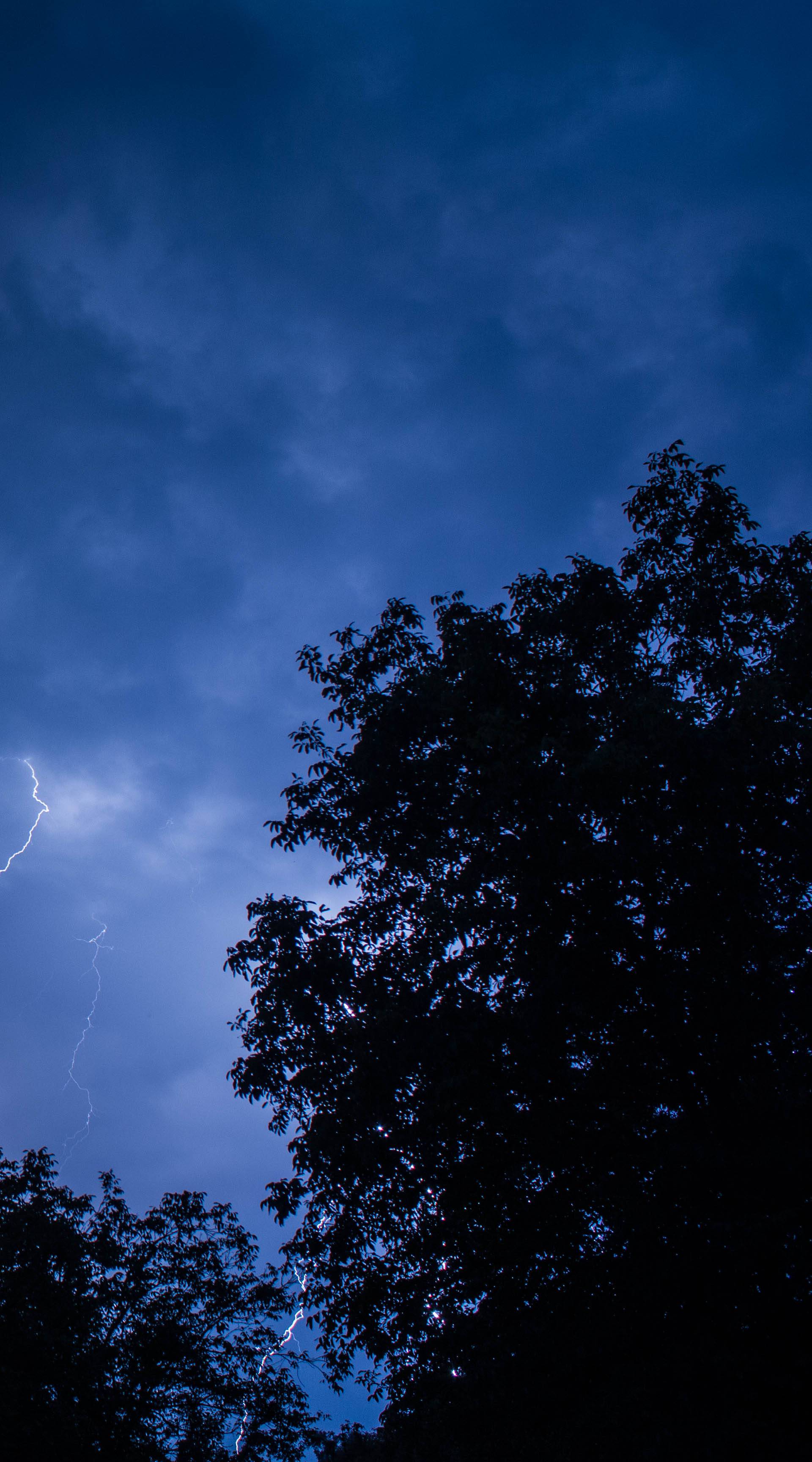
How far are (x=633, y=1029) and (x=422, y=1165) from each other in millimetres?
2523

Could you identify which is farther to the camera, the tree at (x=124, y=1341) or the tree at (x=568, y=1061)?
the tree at (x=124, y=1341)

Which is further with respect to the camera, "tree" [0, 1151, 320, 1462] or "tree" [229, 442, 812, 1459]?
"tree" [0, 1151, 320, 1462]

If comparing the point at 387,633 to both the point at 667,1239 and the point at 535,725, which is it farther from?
the point at 667,1239

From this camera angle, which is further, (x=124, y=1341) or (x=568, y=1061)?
(x=124, y=1341)

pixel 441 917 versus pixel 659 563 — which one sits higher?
pixel 659 563

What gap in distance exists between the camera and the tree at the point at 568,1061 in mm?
7047

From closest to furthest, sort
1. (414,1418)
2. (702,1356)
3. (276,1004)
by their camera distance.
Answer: (702,1356)
(414,1418)
(276,1004)

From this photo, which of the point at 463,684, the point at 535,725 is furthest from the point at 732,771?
the point at 463,684

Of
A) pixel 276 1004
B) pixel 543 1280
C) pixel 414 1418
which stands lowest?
pixel 414 1418

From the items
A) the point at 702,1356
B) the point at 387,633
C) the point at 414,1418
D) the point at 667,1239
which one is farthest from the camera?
the point at 387,633

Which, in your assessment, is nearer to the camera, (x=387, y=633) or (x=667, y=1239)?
(x=667, y=1239)

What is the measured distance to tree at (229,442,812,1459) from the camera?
705 cm

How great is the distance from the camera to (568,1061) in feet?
27.3

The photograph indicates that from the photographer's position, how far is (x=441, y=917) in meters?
8.58
